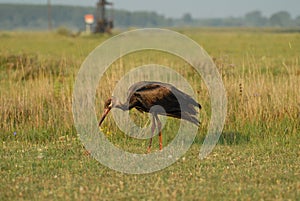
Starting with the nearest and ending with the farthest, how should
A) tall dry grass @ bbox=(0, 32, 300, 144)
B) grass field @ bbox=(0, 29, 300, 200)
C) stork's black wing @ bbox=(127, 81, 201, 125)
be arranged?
grass field @ bbox=(0, 29, 300, 200), stork's black wing @ bbox=(127, 81, 201, 125), tall dry grass @ bbox=(0, 32, 300, 144)

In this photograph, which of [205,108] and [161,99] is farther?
[205,108]

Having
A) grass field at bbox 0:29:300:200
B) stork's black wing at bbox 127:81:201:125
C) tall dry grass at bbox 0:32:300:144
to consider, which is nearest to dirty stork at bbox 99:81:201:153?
stork's black wing at bbox 127:81:201:125

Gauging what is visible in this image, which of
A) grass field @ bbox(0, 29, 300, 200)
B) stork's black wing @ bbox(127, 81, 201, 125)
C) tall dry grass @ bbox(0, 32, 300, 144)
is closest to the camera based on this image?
grass field @ bbox(0, 29, 300, 200)

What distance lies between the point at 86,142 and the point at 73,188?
289cm

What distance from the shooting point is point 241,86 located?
12.0m

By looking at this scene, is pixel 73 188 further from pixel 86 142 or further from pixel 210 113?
pixel 210 113

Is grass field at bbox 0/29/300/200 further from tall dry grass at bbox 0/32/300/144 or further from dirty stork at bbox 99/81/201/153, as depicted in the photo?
dirty stork at bbox 99/81/201/153

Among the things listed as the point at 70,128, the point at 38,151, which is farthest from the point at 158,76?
the point at 38,151

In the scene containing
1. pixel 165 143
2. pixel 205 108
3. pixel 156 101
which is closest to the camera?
pixel 156 101

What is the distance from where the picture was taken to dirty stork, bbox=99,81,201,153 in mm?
9188

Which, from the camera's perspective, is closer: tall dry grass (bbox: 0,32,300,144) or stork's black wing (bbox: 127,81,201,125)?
stork's black wing (bbox: 127,81,201,125)

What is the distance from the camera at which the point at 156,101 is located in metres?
9.18

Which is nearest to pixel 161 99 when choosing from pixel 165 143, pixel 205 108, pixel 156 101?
pixel 156 101

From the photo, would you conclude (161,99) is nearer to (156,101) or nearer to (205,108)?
(156,101)
